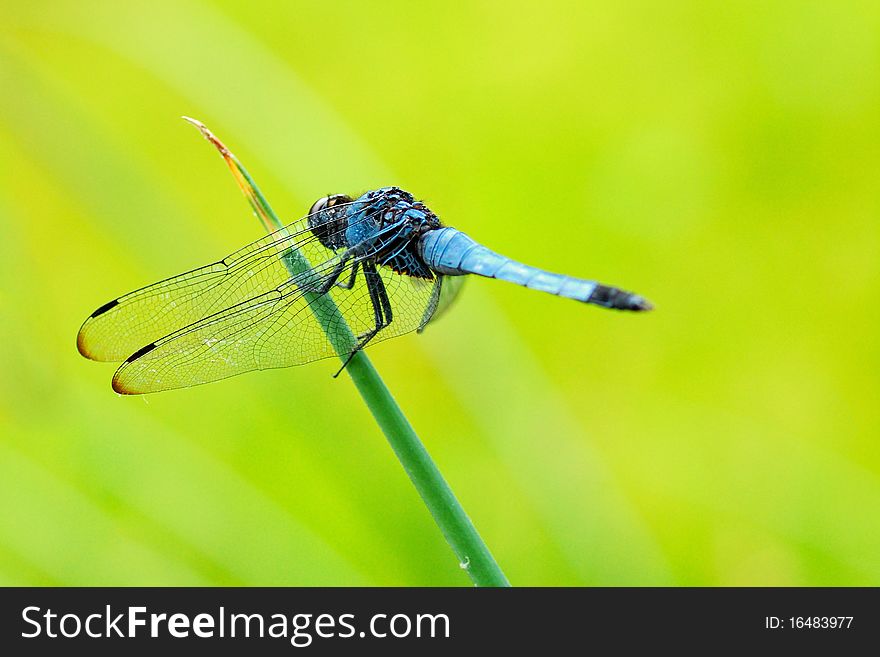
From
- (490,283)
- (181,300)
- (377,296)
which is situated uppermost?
(181,300)

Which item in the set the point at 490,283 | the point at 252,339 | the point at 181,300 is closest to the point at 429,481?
the point at 252,339

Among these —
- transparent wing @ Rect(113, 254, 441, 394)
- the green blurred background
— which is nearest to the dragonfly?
transparent wing @ Rect(113, 254, 441, 394)

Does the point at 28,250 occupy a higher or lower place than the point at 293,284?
higher

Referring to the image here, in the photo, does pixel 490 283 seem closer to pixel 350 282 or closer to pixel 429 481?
pixel 350 282

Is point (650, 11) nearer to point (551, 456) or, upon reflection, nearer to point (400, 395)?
point (400, 395)

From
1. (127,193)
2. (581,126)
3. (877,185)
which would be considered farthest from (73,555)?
(877,185)

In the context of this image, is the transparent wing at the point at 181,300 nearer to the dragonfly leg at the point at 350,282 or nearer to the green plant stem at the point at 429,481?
the dragonfly leg at the point at 350,282

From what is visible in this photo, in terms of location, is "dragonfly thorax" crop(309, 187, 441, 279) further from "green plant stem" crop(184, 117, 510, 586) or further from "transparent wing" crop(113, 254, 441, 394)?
"green plant stem" crop(184, 117, 510, 586)
